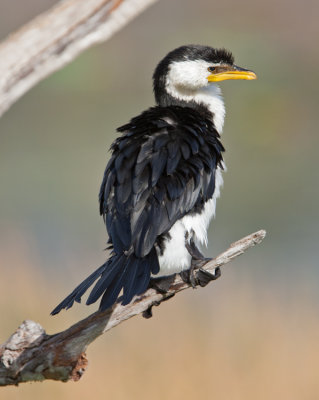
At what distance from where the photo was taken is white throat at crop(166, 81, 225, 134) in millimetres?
4484

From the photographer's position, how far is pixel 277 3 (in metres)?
12.6

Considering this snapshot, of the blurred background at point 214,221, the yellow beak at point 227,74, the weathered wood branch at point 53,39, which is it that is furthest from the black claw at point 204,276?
the yellow beak at point 227,74

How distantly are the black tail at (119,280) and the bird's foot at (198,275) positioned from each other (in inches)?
6.8

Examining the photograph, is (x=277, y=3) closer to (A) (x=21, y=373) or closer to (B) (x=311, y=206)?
(B) (x=311, y=206)

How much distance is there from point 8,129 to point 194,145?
593 cm

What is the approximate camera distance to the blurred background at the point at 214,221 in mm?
4754

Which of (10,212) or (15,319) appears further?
(10,212)

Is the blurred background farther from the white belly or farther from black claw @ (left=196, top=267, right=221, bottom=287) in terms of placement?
black claw @ (left=196, top=267, right=221, bottom=287)


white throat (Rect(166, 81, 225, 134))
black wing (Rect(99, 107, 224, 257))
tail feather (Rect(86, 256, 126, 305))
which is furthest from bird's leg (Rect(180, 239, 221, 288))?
white throat (Rect(166, 81, 225, 134))

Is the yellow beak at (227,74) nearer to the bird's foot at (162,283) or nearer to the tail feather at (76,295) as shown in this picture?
the bird's foot at (162,283)

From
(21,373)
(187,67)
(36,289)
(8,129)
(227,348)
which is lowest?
(227,348)

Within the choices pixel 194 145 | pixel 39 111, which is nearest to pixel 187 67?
pixel 194 145

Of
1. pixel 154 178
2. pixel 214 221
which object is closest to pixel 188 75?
pixel 154 178

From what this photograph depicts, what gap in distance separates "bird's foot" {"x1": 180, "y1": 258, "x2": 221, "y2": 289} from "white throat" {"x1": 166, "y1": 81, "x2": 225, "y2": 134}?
108 cm
